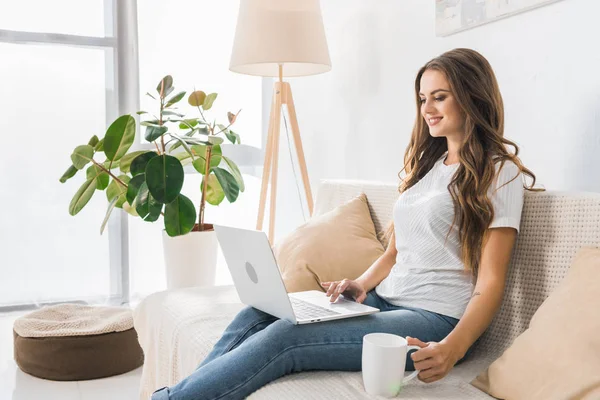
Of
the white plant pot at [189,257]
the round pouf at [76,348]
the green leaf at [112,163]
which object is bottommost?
the round pouf at [76,348]

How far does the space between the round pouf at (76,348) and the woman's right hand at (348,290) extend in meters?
1.25

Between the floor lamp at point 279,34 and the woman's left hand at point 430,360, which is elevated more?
the floor lamp at point 279,34

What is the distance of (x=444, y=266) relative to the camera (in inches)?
62.2

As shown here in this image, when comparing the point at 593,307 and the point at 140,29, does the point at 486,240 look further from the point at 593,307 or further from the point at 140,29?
the point at 140,29

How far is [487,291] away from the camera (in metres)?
1.45

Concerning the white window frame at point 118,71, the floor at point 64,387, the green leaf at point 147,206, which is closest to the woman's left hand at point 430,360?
the floor at point 64,387

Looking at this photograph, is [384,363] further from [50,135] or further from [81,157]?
[50,135]

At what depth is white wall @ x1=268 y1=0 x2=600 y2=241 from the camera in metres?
1.74

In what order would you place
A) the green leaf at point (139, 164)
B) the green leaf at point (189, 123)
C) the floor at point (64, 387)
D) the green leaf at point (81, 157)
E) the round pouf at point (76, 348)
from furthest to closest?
the green leaf at point (189, 123) < the green leaf at point (81, 157) < the green leaf at point (139, 164) < the round pouf at point (76, 348) < the floor at point (64, 387)

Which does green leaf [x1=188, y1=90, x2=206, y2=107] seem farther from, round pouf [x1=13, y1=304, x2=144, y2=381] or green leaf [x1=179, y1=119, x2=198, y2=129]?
round pouf [x1=13, y1=304, x2=144, y2=381]

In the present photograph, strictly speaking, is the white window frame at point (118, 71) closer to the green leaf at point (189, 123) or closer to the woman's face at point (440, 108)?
the green leaf at point (189, 123)

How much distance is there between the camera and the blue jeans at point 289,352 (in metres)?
1.34

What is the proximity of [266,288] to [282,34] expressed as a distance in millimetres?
1498

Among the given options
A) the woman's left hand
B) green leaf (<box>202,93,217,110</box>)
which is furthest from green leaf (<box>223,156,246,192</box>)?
the woman's left hand
